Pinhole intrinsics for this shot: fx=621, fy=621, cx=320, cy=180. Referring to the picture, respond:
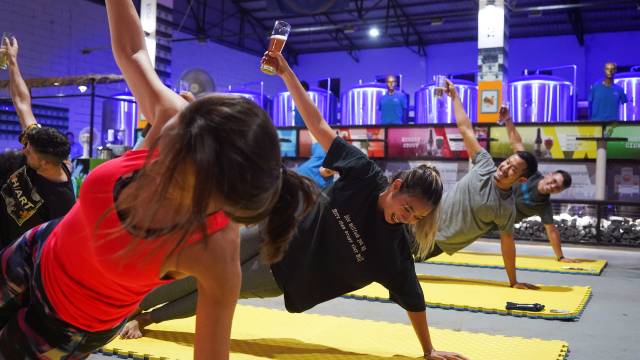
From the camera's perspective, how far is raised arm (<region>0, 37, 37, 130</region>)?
2.68 meters

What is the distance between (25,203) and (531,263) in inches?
195

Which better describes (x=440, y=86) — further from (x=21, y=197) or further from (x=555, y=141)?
(x=555, y=141)

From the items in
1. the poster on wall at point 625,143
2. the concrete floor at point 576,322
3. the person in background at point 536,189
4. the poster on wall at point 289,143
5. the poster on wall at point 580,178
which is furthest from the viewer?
the poster on wall at point 289,143

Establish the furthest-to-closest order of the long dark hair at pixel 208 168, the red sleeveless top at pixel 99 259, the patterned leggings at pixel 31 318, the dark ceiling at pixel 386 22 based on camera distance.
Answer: the dark ceiling at pixel 386 22, the patterned leggings at pixel 31 318, the red sleeveless top at pixel 99 259, the long dark hair at pixel 208 168

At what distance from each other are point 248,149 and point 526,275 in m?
5.10

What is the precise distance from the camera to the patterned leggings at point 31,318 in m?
1.24

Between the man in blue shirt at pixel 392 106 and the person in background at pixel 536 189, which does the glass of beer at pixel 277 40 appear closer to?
the person in background at pixel 536 189

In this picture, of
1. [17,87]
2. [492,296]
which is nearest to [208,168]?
[17,87]

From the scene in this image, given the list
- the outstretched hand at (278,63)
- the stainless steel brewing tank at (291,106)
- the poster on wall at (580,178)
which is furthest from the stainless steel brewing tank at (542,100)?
the outstretched hand at (278,63)

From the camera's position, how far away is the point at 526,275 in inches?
221

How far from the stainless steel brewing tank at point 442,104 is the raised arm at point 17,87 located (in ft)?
29.0

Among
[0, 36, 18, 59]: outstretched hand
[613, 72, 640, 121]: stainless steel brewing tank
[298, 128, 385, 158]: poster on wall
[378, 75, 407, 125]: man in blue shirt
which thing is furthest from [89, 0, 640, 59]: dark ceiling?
[0, 36, 18, 59]: outstretched hand

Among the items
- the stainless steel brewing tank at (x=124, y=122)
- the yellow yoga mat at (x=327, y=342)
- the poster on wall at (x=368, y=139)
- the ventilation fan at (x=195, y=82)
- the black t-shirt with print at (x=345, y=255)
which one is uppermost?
the ventilation fan at (x=195, y=82)

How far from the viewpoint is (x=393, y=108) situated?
11.8 meters
